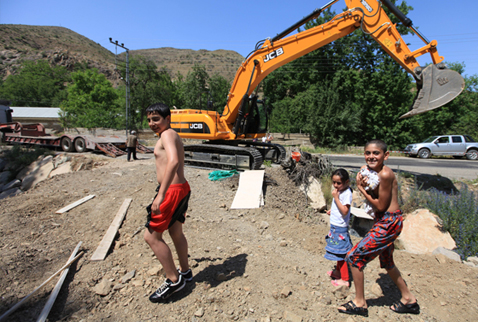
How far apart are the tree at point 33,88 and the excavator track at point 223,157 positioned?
6463 centimetres

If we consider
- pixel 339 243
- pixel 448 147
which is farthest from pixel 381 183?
pixel 448 147

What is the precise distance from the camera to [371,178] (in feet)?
7.94

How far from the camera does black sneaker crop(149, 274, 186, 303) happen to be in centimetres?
264

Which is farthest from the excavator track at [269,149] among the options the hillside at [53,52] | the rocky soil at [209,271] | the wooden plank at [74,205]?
the hillside at [53,52]

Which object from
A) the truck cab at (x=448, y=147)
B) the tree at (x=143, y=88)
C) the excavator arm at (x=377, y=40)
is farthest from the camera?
the tree at (x=143, y=88)

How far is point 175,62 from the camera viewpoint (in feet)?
353

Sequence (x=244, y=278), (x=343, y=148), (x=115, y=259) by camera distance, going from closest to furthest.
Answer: (x=244, y=278) → (x=115, y=259) → (x=343, y=148)

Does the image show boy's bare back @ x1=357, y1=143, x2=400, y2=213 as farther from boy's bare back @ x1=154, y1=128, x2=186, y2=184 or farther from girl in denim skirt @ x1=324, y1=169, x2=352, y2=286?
boy's bare back @ x1=154, y1=128, x2=186, y2=184

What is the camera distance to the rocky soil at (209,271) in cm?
263

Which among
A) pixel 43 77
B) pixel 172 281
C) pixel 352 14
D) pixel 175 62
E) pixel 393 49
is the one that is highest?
pixel 175 62

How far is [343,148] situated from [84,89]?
3638 cm

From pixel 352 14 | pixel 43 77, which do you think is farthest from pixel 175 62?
pixel 352 14

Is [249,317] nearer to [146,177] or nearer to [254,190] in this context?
[254,190]

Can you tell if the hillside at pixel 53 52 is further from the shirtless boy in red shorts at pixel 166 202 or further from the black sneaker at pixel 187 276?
the black sneaker at pixel 187 276
